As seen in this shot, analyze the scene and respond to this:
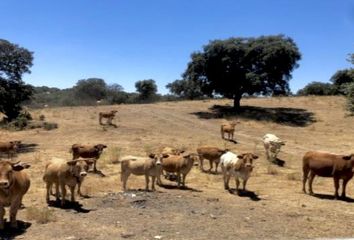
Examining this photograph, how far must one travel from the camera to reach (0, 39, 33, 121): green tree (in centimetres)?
3209

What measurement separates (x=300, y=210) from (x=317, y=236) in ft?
10.9

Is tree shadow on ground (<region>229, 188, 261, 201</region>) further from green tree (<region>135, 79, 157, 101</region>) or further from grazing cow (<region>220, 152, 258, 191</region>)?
green tree (<region>135, 79, 157, 101</region>)

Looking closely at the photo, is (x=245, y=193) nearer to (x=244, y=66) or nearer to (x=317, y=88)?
(x=244, y=66)

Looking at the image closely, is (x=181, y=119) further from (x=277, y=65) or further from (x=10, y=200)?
(x=10, y=200)

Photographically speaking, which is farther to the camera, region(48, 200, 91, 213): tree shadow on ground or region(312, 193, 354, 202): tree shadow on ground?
region(312, 193, 354, 202): tree shadow on ground

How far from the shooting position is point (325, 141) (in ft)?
126

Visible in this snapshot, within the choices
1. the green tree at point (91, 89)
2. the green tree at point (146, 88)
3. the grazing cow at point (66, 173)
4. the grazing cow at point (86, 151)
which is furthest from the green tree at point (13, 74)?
the green tree at point (91, 89)

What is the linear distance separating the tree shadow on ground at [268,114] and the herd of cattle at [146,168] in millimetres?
18963

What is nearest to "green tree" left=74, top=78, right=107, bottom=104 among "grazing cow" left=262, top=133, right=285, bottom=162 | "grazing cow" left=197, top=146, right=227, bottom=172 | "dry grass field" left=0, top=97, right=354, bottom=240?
"dry grass field" left=0, top=97, right=354, bottom=240

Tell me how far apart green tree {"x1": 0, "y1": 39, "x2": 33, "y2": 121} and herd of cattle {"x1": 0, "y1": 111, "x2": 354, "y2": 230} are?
4.79 m

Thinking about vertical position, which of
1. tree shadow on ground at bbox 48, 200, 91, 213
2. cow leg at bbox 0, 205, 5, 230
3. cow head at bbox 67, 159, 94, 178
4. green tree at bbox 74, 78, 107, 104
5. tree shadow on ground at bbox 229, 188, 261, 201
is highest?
green tree at bbox 74, 78, 107, 104

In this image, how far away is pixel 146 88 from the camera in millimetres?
89562

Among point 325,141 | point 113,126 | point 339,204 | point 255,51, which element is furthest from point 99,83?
point 339,204

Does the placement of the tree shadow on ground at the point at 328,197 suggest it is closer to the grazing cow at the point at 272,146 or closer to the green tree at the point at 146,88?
the grazing cow at the point at 272,146
